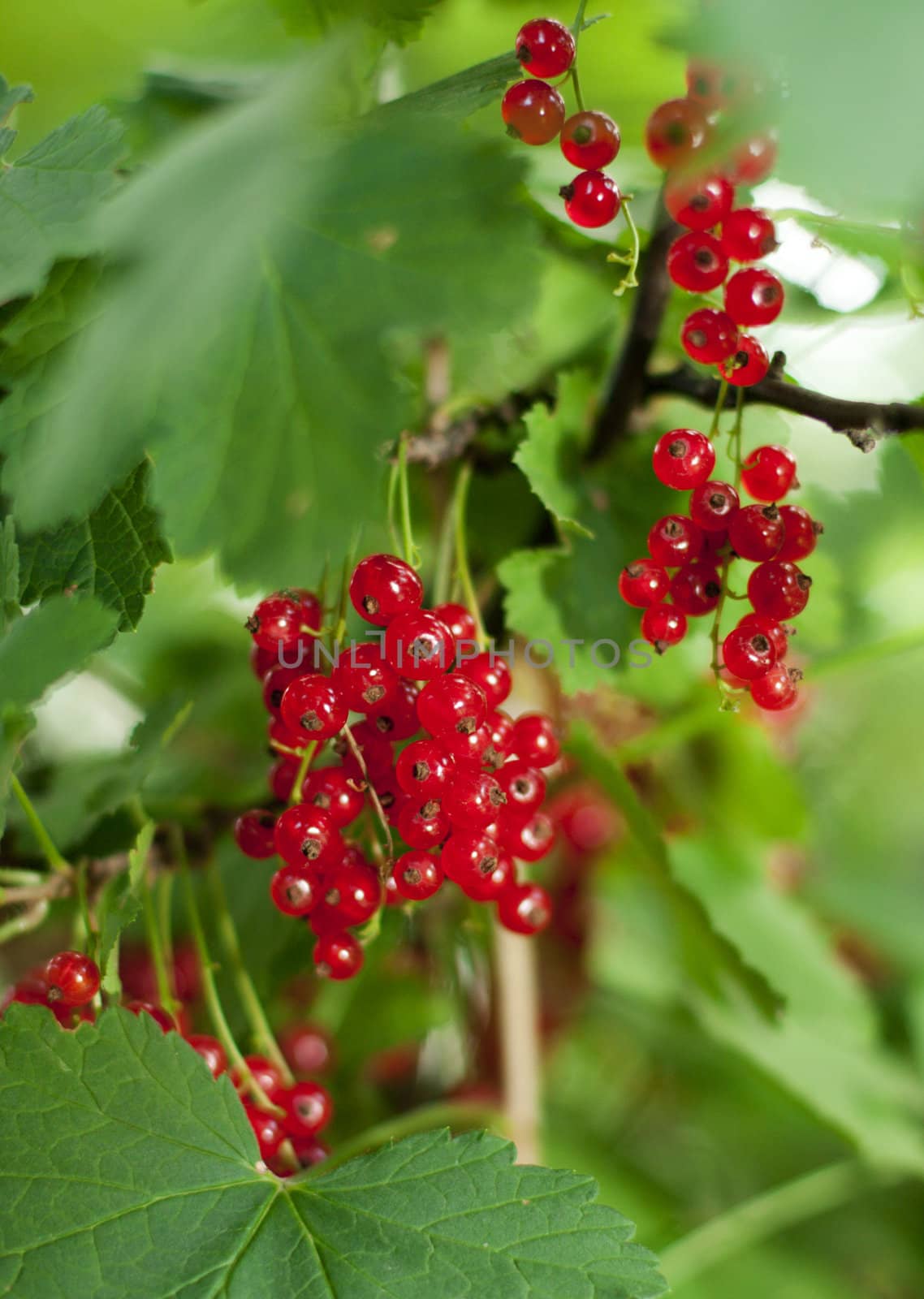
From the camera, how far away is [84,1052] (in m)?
0.43

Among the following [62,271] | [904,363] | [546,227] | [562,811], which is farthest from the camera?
[562,811]

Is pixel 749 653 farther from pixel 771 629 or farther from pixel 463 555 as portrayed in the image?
pixel 463 555

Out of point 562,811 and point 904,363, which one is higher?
point 904,363

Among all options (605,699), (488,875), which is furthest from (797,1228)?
(488,875)

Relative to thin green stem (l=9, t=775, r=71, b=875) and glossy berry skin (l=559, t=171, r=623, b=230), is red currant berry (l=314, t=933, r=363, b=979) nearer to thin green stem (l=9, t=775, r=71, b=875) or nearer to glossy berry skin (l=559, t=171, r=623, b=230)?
thin green stem (l=9, t=775, r=71, b=875)

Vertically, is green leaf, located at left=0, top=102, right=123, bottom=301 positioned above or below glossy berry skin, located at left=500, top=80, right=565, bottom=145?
above

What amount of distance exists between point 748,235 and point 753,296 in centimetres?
3

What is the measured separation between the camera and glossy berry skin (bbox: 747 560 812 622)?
0.42 metres

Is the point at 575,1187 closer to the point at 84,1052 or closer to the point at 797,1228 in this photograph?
the point at 84,1052

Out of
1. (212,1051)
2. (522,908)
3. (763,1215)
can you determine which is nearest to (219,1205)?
(212,1051)

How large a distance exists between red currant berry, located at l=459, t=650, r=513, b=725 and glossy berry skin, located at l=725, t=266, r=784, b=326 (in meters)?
0.18

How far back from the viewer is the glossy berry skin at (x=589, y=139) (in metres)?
0.41

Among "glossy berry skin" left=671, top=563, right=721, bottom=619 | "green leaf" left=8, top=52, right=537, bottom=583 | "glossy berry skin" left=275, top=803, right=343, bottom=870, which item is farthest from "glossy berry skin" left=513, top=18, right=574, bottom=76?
"glossy berry skin" left=275, top=803, right=343, bottom=870

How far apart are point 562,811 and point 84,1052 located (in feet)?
2.09
